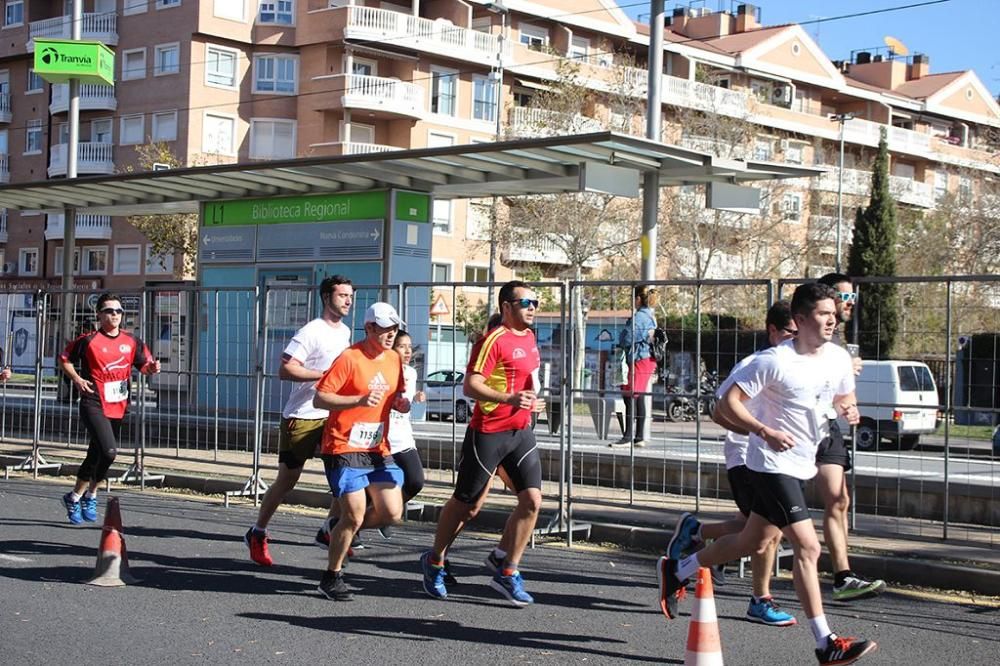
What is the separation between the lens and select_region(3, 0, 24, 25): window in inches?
2366

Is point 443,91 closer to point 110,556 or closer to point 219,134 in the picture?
point 219,134

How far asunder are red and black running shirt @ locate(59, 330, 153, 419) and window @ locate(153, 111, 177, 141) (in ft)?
139

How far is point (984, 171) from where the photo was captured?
46.5 m

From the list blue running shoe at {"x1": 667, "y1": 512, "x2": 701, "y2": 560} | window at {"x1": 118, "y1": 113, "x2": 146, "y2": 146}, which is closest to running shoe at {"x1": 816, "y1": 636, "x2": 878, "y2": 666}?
blue running shoe at {"x1": 667, "y1": 512, "x2": 701, "y2": 560}

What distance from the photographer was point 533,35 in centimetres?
5691

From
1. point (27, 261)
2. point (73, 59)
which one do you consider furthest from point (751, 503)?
point (27, 261)

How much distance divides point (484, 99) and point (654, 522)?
44.8 metres

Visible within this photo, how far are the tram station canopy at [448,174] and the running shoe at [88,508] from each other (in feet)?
21.0

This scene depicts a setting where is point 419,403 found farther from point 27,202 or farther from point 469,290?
point 27,202

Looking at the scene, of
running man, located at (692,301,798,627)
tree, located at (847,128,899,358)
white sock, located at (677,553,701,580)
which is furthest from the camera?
tree, located at (847,128,899,358)

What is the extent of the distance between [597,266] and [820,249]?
8869mm

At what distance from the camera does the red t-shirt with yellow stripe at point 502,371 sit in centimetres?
820

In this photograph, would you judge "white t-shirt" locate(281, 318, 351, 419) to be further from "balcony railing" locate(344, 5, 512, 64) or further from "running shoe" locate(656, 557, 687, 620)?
"balcony railing" locate(344, 5, 512, 64)

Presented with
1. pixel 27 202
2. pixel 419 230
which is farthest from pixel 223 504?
pixel 27 202
